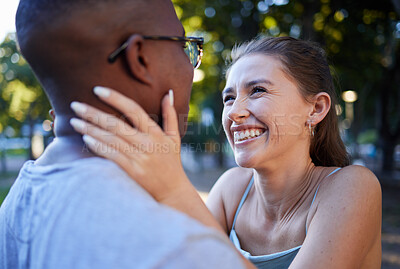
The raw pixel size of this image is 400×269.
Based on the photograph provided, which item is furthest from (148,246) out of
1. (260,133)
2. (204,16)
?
(204,16)

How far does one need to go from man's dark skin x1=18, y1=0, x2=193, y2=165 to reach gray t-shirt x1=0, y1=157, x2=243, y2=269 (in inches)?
5.3

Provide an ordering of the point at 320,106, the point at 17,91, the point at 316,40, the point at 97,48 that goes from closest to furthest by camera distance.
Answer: the point at 97,48 → the point at 320,106 → the point at 316,40 → the point at 17,91

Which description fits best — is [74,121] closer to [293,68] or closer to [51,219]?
[51,219]

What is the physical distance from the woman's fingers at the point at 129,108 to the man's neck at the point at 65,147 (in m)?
0.16

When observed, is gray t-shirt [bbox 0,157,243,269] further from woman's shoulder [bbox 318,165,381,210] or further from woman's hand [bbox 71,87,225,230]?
woman's shoulder [bbox 318,165,381,210]

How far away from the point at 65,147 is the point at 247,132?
1.32m

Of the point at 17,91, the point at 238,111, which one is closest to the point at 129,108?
the point at 238,111

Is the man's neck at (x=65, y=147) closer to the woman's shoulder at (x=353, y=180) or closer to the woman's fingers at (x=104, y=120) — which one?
the woman's fingers at (x=104, y=120)

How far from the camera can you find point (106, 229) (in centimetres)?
83

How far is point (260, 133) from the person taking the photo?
2160 mm

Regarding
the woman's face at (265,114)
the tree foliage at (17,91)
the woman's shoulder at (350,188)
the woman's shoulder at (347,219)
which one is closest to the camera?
the woman's shoulder at (347,219)

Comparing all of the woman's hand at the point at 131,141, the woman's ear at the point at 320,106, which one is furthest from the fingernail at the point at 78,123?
the woman's ear at the point at 320,106

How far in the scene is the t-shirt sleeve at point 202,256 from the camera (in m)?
0.79

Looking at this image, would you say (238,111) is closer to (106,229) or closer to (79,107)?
(79,107)
